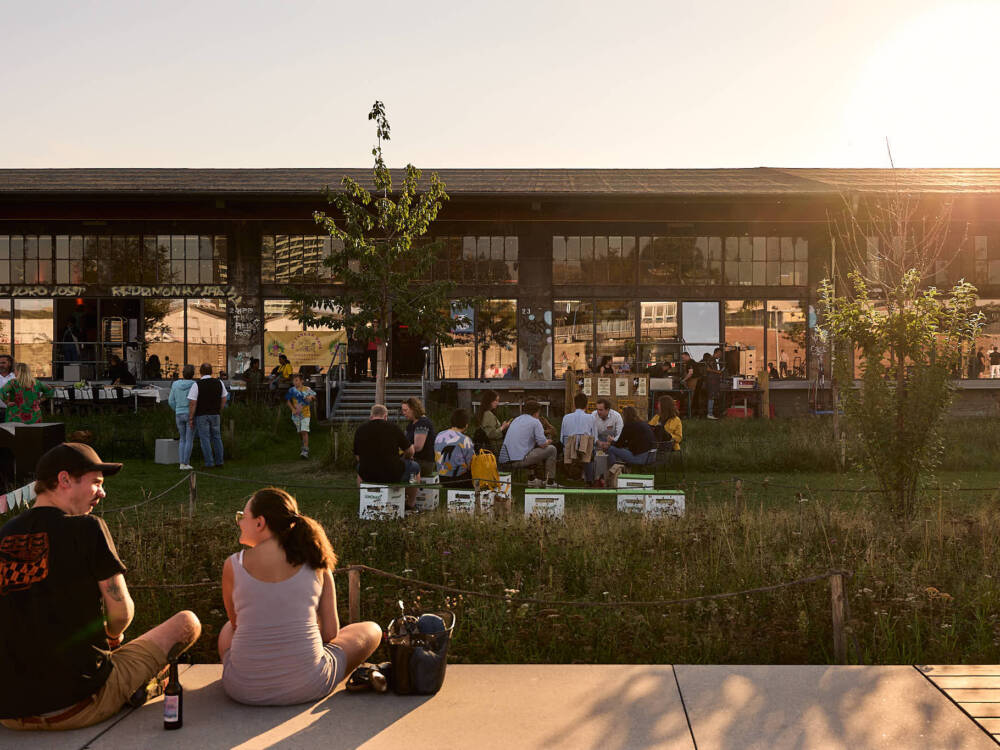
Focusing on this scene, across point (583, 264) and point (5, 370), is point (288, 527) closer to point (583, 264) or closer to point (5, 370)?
point (5, 370)

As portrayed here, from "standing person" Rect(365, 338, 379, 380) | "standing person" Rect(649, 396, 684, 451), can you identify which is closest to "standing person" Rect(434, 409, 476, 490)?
"standing person" Rect(649, 396, 684, 451)

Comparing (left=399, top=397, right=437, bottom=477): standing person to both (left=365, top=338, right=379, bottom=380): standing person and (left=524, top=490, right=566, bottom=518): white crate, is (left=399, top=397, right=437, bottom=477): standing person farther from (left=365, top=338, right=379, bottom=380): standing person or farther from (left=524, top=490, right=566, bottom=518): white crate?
(left=365, top=338, right=379, bottom=380): standing person

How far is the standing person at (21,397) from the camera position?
1270cm

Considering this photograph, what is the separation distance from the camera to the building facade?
2772cm

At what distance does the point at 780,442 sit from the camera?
1750cm

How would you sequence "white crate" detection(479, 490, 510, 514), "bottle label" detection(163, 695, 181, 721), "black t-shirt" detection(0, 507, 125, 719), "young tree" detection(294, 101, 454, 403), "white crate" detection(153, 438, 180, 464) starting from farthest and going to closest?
"young tree" detection(294, 101, 454, 403), "white crate" detection(153, 438, 180, 464), "white crate" detection(479, 490, 510, 514), "bottle label" detection(163, 695, 181, 721), "black t-shirt" detection(0, 507, 125, 719)

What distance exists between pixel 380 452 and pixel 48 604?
23.0ft

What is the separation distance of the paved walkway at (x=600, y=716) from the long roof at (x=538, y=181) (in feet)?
68.8

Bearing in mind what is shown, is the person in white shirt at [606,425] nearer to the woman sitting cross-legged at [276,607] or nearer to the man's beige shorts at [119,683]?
the woman sitting cross-legged at [276,607]

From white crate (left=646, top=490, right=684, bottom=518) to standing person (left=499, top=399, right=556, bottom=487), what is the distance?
2762 mm

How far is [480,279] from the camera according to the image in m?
28.0

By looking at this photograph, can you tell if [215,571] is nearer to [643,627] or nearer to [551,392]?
[643,627]

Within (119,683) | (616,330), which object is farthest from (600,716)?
(616,330)

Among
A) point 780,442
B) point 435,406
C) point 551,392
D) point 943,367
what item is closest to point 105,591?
point 943,367
